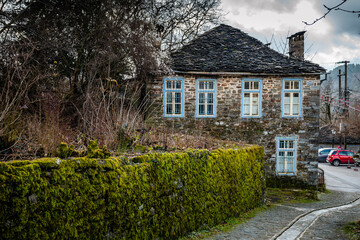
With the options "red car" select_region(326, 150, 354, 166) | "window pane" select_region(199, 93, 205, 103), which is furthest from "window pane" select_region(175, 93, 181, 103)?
"red car" select_region(326, 150, 354, 166)

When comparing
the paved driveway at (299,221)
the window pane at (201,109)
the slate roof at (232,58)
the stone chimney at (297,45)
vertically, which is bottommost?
the paved driveway at (299,221)

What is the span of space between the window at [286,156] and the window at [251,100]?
1829mm

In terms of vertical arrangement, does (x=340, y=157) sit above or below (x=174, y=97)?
below

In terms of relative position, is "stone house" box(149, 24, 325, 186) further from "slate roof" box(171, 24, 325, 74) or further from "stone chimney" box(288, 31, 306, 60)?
"stone chimney" box(288, 31, 306, 60)

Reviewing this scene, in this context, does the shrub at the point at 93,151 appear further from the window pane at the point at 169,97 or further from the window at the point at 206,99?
the window at the point at 206,99

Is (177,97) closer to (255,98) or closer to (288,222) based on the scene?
(255,98)

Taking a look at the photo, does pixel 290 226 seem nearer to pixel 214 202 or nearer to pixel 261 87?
pixel 214 202

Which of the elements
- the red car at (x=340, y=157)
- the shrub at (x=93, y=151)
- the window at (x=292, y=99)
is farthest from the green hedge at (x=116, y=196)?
the red car at (x=340, y=157)

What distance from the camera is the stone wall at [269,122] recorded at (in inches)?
Result: 600

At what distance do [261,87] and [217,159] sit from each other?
8.63 m

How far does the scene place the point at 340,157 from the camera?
108 ft

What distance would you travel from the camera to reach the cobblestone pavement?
7.26 metres

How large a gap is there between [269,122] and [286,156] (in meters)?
1.89

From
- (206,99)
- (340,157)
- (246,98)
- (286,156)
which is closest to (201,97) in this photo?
(206,99)
